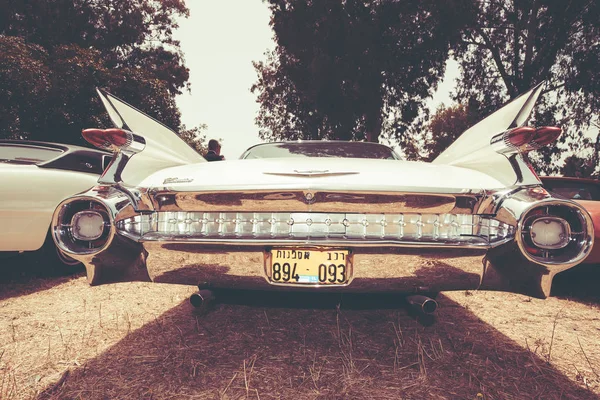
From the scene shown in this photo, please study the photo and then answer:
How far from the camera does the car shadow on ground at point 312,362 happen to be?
194 cm

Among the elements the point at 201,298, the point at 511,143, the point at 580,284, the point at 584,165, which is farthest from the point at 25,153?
the point at 584,165

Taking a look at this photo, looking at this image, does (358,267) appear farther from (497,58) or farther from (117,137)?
(497,58)

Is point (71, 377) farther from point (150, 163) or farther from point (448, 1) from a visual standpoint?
point (448, 1)

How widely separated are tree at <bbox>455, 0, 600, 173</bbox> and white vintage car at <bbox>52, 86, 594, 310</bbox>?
34.5 ft

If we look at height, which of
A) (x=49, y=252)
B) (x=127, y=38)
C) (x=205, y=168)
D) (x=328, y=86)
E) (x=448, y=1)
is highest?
(x=127, y=38)

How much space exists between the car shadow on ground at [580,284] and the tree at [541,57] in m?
8.19

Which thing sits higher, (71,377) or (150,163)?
(150,163)

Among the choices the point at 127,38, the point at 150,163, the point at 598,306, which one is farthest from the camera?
the point at 127,38

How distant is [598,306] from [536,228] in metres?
2.53

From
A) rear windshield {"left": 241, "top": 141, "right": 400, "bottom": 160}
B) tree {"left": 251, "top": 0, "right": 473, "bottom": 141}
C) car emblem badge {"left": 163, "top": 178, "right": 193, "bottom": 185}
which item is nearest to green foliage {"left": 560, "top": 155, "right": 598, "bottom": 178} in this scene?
tree {"left": 251, "top": 0, "right": 473, "bottom": 141}

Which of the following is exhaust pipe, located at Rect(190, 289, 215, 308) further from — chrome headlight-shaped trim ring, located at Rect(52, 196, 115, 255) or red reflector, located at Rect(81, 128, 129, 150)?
red reflector, located at Rect(81, 128, 129, 150)

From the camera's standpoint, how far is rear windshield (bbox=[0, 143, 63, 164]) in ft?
12.1

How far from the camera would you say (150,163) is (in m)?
2.29

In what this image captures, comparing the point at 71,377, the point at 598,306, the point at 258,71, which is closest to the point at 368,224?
the point at 71,377
